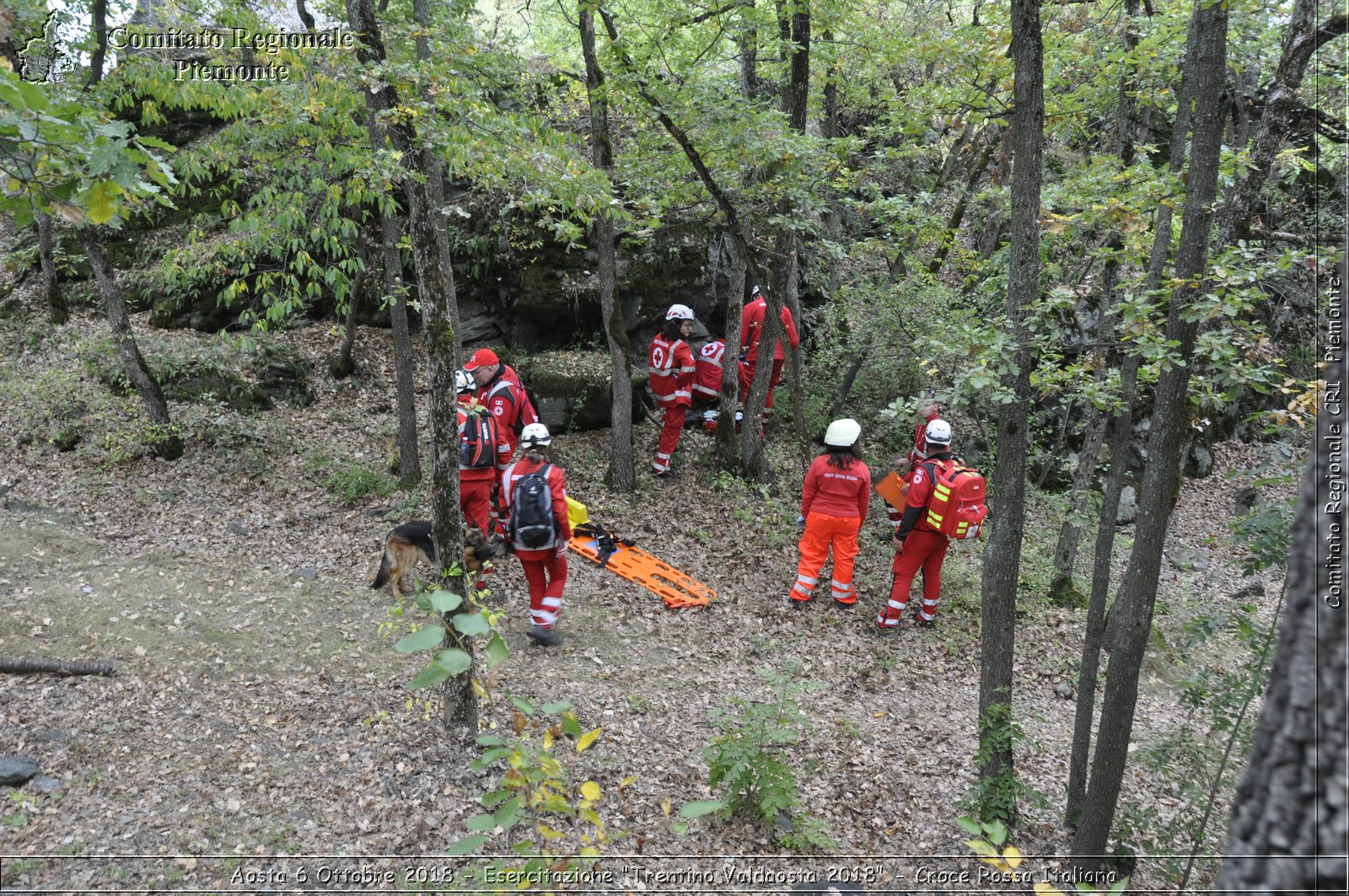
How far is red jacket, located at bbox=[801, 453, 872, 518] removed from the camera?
339 inches

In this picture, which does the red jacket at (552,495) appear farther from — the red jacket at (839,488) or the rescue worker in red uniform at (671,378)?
the rescue worker in red uniform at (671,378)

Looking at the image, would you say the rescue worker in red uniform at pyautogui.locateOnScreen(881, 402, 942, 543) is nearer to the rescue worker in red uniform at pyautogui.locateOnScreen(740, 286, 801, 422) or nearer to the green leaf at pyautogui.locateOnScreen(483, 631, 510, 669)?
the rescue worker in red uniform at pyautogui.locateOnScreen(740, 286, 801, 422)

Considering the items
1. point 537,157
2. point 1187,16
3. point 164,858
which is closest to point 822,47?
point 1187,16

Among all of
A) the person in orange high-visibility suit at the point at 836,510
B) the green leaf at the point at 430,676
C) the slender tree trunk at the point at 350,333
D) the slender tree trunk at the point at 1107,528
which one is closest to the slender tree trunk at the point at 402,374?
the slender tree trunk at the point at 350,333

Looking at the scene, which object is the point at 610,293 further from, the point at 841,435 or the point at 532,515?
the point at 532,515

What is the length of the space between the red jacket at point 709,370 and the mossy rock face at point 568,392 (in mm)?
1690

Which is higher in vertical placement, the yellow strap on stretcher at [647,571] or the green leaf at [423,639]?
the green leaf at [423,639]

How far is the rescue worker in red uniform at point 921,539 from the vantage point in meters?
8.54

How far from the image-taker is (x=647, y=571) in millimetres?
8984

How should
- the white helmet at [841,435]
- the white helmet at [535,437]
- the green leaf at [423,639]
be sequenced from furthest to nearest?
the white helmet at [841,435], the white helmet at [535,437], the green leaf at [423,639]

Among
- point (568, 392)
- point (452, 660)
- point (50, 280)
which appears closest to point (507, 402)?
→ point (568, 392)

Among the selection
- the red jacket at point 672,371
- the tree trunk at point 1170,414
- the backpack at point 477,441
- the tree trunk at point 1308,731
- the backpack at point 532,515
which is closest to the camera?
the tree trunk at point 1308,731

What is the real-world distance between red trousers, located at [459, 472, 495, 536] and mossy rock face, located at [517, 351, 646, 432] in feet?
10.5

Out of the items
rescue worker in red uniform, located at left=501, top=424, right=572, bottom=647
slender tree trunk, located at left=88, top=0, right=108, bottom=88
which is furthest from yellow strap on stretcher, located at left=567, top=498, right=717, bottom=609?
slender tree trunk, located at left=88, top=0, right=108, bottom=88
